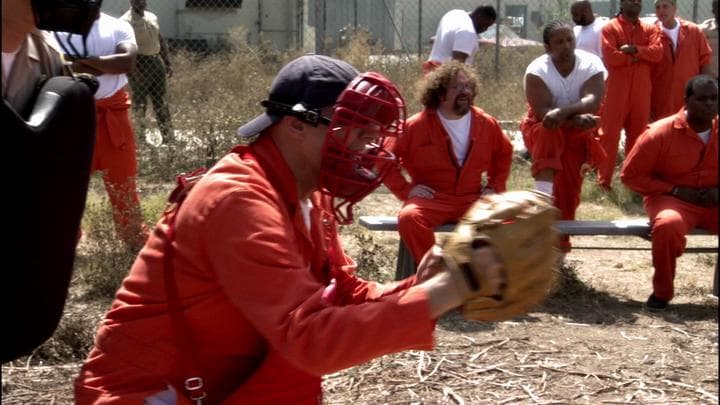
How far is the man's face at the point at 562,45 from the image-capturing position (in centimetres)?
727

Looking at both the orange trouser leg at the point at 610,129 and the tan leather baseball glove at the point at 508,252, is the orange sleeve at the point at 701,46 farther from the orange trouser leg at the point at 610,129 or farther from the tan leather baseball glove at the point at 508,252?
the tan leather baseball glove at the point at 508,252

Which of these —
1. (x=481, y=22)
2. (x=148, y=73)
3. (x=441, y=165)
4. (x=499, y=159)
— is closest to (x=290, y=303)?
(x=441, y=165)

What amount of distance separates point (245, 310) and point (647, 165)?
4.75m

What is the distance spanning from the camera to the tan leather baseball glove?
223 cm

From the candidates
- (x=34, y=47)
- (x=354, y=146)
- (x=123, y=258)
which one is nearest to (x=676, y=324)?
(x=123, y=258)

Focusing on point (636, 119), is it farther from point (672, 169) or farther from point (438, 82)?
point (438, 82)

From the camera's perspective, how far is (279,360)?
2.59 metres

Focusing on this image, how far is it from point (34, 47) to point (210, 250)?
661 millimetres

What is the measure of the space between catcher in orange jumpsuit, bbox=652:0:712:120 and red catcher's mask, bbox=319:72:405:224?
317 inches

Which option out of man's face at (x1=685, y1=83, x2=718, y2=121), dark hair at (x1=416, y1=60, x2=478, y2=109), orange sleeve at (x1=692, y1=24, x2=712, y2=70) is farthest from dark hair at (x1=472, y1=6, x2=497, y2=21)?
man's face at (x1=685, y1=83, x2=718, y2=121)

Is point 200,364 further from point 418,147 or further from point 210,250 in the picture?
point 418,147

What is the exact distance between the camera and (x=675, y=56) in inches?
404

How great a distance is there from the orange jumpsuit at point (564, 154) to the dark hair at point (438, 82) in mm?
655

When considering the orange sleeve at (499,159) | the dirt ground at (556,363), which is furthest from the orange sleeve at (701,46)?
the orange sleeve at (499,159)
